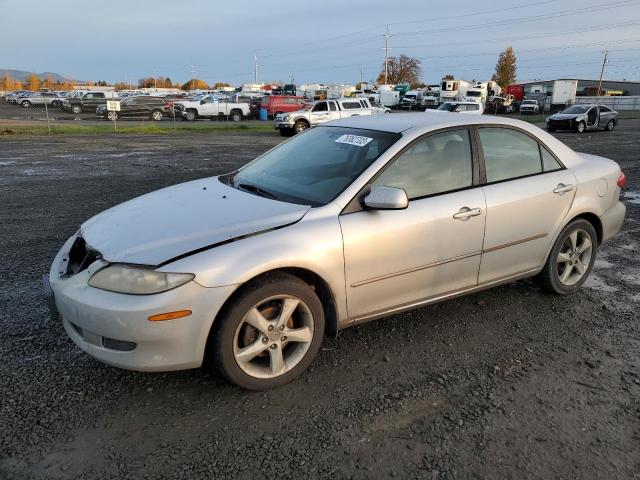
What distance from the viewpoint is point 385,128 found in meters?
3.84

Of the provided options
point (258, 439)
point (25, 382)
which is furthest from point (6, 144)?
point (258, 439)

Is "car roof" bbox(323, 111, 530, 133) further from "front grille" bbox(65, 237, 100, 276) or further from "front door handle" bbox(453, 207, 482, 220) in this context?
"front grille" bbox(65, 237, 100, 276)

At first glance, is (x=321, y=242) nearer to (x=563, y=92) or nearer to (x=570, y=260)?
(x=570, y=260)

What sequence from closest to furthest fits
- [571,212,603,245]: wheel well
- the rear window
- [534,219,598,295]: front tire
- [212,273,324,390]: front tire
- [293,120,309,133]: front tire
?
[212,273,324,390]: front tire → [534,219,598,295]: front tire → [571,212,603,245]: wheel well → [293,120,309,133]: front tire → the rear window

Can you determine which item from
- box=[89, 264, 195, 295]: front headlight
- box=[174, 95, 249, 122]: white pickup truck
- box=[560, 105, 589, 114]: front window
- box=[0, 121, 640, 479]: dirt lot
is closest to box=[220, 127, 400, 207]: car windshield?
box=[89, 264, 195, 295]: front headlight

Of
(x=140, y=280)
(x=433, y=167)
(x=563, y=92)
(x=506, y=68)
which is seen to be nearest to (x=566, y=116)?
(x=433, y=167)

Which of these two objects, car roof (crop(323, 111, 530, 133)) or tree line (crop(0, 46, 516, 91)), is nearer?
car roof (crop(323, 111, 530, 133))

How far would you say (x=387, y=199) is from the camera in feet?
10.5

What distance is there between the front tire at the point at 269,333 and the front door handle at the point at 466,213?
1.20m

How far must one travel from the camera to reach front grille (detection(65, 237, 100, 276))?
10.2ft

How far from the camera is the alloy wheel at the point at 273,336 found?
2.98 metres

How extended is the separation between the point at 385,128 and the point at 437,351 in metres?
1.64

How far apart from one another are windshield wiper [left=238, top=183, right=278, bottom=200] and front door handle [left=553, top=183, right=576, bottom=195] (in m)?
2.29

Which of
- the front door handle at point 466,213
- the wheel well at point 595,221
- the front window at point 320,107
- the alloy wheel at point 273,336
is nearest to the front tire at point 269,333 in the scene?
the alloy wheel at point 273,336
